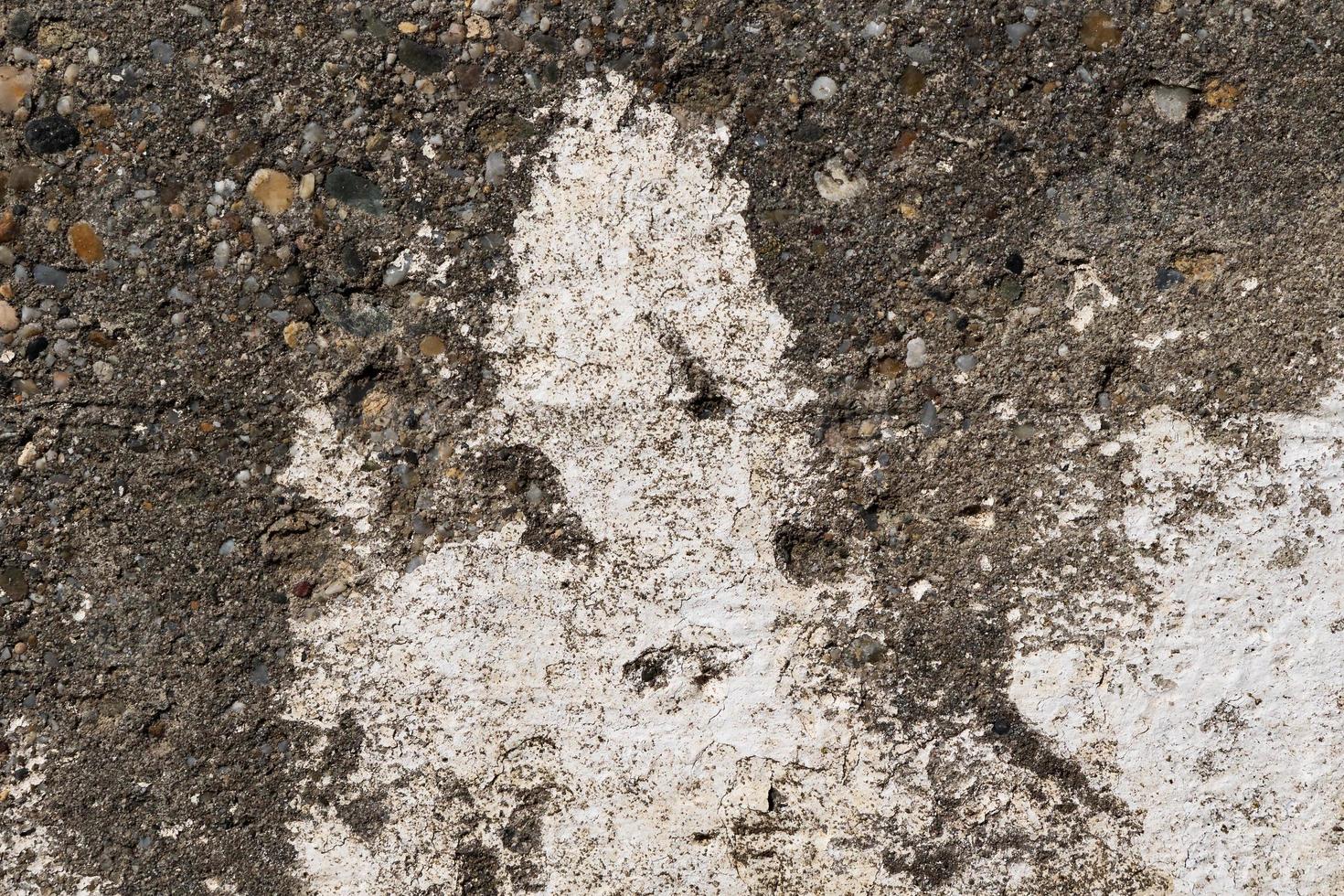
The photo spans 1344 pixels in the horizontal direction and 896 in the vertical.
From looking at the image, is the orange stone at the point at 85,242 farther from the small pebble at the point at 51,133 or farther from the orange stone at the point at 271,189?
the orange stone at the point at 271,189

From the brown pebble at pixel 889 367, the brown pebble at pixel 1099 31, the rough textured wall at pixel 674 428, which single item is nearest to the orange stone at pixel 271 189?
the rough textured wall at pixel 674 428

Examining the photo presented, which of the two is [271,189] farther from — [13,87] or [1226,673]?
[1226,673]

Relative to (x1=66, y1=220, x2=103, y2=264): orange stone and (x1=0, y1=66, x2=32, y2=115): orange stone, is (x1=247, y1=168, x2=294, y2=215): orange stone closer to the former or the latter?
(x1=66, y1=220, x2=103, y2=264): orange stone

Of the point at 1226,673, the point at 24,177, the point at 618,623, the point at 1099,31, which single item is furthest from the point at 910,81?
the point at 24,177

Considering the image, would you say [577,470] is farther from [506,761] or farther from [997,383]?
[997,383]

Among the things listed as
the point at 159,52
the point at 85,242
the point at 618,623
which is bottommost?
the point at 618,623

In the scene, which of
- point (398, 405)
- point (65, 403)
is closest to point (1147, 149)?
point (398, 405)
